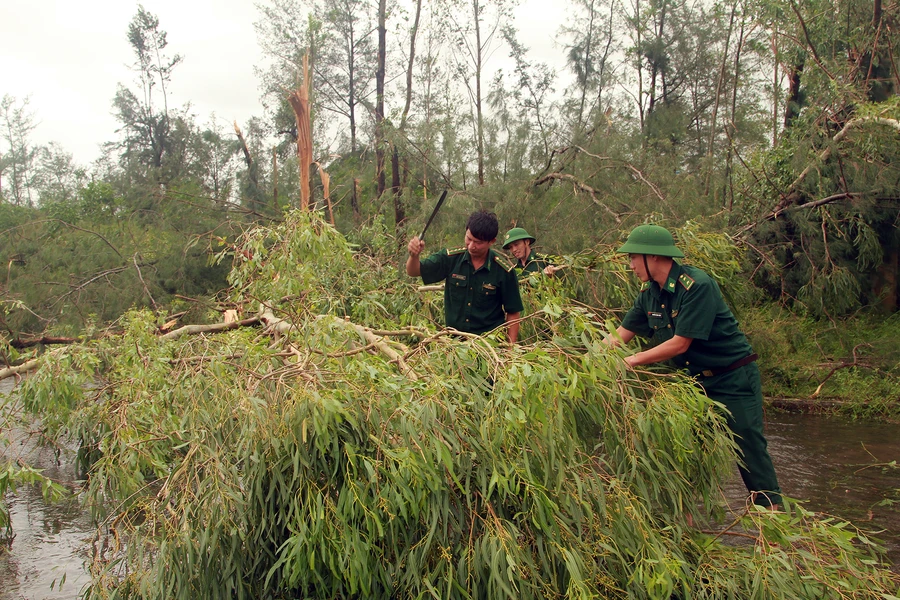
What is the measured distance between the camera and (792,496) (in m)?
4.83

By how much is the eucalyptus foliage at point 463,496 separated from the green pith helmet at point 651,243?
0.62 metres

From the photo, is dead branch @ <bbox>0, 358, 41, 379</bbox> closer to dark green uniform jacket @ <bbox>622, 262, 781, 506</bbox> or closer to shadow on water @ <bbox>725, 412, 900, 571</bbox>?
dark green uniform jacket @ <bbox>622, 262, 781, 506</bbox>

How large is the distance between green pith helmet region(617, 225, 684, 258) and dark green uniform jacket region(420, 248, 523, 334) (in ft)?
2.73

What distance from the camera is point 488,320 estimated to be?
4125 millimetres

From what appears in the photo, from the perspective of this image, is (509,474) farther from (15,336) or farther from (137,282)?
(137,282)

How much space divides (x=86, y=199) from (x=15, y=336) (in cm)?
975

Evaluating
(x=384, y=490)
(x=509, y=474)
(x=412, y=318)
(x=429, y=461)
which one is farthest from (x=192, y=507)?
(x=412, y=318)

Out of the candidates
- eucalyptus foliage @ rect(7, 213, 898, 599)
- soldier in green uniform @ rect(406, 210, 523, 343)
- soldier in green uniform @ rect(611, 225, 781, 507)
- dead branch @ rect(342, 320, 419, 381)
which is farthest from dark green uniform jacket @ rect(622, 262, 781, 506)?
dead branch @ rect(342, 320, 419, 381)

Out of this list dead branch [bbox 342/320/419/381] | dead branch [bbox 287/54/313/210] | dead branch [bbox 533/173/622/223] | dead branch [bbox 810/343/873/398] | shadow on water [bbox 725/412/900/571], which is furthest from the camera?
dead branch [bbox 287/54/313/210]

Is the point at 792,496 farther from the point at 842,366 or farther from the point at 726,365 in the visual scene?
the point at 842,366


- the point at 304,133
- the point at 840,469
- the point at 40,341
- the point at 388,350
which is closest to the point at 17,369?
the point at 40,341

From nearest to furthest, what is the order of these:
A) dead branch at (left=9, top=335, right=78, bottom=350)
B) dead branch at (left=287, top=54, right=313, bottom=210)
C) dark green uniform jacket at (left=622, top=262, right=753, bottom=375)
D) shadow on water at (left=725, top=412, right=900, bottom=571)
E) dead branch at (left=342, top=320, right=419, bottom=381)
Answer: dead branch at (left=342, top=320, right=419, bottom=381), dark green uniform jacket at (left=622, top=262, right=753, bottom=375), shadow on water at (left=725, top=412, right=900, bottom=571), dead branch at (left=9, top=335, right=78, bottom=350), dead branch at (left=287, top=54, right=313, bottom=210)

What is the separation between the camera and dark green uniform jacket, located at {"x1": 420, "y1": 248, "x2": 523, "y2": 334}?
4059 millimetres

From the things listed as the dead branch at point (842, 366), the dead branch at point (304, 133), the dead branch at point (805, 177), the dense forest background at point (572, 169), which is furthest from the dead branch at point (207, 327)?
the dead branch at point (842, 366)
